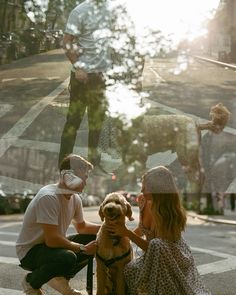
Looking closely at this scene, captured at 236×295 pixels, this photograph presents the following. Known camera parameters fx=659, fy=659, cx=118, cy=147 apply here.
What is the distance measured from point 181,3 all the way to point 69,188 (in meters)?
0.77

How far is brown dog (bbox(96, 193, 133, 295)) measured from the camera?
2623 mm

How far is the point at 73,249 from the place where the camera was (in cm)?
291

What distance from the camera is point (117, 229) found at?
8.95ft

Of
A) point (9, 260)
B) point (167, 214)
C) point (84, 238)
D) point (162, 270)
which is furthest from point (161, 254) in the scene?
point (9, 260)

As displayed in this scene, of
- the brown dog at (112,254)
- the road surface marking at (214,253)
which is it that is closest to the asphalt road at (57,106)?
the brown dog at (112,254)

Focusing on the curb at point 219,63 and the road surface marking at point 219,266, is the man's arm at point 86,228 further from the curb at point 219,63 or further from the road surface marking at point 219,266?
the road surface marking at point 219,266

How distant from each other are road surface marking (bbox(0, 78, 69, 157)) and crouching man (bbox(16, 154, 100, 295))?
544 mm

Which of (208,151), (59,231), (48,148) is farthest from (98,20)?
(59,231)

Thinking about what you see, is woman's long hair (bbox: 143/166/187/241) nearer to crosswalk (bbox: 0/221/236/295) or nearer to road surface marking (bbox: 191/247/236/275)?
crosswalk (bbox: 0/221/236/295)

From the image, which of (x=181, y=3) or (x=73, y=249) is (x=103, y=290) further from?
(x=181, y=3)

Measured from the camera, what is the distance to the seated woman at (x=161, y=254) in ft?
9.00

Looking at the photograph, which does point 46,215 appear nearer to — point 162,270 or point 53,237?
point 53,237

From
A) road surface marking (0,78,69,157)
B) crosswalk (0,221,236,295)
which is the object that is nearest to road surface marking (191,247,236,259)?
crosswalk (0,221,236,295)

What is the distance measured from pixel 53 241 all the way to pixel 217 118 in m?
1.08
